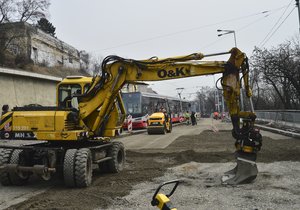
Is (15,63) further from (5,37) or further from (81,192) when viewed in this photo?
(81,192)

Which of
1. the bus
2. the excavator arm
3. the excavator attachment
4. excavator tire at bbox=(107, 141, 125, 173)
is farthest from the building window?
the excavator attachment

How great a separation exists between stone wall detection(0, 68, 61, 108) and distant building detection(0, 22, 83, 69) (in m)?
10.8

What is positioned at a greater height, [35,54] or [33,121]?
[35,54]

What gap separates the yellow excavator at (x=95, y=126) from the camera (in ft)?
27.0

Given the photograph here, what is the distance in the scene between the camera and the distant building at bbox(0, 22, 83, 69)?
40.8 metres

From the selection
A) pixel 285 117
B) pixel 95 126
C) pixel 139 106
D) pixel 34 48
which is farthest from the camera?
pixel 34 48

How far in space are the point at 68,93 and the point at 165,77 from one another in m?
3.23

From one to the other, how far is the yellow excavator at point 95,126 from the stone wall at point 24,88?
52.0 feet

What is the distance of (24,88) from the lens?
26.8m

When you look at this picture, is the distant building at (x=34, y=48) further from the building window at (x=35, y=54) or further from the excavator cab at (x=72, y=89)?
the excavator cab at (x=72, y=89)

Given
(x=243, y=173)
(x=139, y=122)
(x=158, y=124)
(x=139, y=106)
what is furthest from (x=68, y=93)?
(x=139, y=122)

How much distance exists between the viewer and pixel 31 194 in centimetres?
784

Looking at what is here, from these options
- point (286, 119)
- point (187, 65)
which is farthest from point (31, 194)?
point (286, 119)

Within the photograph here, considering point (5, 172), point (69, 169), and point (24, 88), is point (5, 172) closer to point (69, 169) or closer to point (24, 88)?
point (69, 169)
